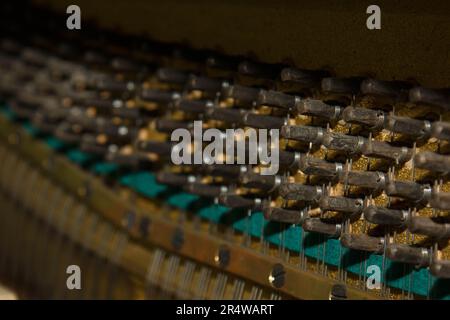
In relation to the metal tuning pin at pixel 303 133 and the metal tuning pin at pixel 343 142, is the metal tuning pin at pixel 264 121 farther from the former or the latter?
Result: the metal tuning pin at pixel 343 142

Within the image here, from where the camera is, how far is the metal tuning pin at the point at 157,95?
3.42 m

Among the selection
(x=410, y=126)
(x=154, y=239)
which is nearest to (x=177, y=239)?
(x=154, y=239)

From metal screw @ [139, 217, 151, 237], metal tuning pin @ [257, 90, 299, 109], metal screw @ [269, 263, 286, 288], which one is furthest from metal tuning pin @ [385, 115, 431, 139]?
metal screw @ [139, 217, 151, 237]

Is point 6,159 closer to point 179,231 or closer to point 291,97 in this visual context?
point 179,231

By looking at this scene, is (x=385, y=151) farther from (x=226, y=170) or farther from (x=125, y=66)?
(x=125, y=66)

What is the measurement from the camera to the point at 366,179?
2469 mm

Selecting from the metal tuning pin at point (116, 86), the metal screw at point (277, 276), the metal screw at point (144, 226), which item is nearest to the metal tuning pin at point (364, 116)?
the metal screw at point (277, 276)

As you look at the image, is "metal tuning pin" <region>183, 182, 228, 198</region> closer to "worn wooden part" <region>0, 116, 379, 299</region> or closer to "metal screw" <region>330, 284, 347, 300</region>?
"worn wooden part" <region>0, 116, 379, 299</region>

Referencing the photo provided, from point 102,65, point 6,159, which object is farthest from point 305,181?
point 6,159

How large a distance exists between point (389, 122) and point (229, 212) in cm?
95

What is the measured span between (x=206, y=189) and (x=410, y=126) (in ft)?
3.23

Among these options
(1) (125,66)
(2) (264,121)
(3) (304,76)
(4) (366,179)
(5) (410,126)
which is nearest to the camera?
(5) (410,126)
